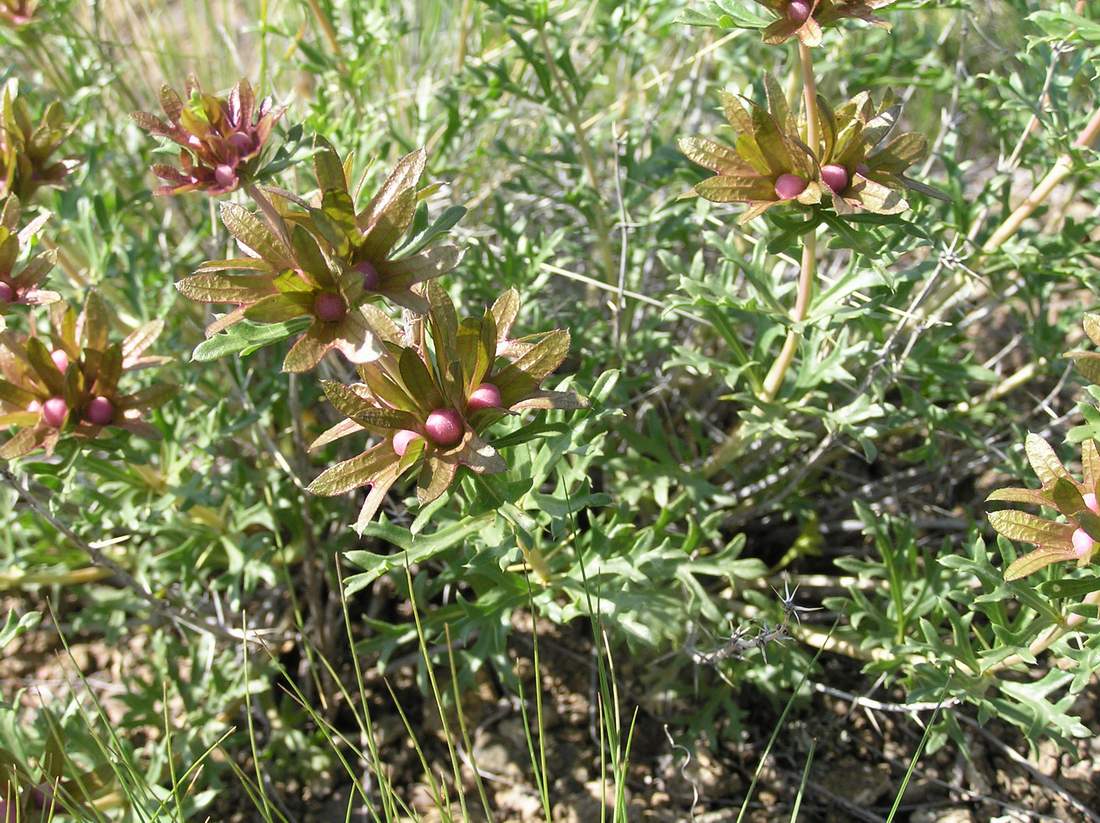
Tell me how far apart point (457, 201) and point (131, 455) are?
6.57 ft

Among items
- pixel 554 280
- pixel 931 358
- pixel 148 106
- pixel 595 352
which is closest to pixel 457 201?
pixel 554 280

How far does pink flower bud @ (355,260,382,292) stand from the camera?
1.88 meters

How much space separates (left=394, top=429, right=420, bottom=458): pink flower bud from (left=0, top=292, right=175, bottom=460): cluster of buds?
2.88 ft

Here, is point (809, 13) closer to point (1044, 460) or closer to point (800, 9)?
point (800, 9)

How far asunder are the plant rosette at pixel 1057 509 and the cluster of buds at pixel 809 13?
3.04 feet

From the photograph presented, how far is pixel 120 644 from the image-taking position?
3.57 meters

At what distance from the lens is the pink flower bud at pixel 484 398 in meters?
1.90

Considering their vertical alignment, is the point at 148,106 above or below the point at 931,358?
above

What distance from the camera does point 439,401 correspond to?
189cm

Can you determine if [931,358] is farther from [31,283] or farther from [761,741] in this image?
[31,283]

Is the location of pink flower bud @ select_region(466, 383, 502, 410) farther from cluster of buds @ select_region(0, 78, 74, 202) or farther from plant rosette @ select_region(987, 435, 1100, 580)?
cluster of buds @ select_region(0, 78, 74, 202)

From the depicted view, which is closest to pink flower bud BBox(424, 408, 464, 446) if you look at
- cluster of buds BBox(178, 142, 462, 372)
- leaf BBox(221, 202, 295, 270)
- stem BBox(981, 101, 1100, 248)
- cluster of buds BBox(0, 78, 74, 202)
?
cluster of buds BBox(178, 142, 462, 372)

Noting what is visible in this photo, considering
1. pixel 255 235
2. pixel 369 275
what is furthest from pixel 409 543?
pixel 255 235

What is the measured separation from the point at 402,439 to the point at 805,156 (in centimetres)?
101
